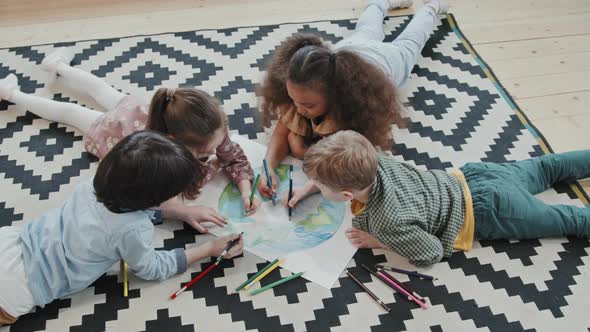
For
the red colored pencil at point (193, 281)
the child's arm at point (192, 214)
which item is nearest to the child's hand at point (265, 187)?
the child's arm at point (192, 214)

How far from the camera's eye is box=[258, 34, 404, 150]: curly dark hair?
1260 mm

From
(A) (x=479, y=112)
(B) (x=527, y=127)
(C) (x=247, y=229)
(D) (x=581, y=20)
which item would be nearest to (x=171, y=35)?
(C) (x=247, y=229)

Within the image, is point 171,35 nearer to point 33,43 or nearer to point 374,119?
point 33,43

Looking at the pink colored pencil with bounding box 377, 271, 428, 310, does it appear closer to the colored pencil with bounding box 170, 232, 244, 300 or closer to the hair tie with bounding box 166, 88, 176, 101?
the colored pencil with bounding box 170, 232, 244, 300

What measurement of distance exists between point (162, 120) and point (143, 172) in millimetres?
221

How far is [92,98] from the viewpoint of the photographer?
168 cm

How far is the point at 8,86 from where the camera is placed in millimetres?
1647

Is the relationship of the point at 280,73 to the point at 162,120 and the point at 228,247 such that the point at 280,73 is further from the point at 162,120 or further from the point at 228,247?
the point at 228,247

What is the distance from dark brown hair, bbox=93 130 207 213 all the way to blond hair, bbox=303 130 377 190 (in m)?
0.24

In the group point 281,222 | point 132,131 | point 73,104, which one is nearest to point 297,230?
point 281,222

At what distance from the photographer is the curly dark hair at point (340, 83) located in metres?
1.26

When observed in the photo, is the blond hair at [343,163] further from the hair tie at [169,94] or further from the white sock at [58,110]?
the white sock at [58,110]

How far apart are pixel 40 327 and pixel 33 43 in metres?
1.05

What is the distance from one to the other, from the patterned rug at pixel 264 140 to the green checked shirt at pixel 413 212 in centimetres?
6
